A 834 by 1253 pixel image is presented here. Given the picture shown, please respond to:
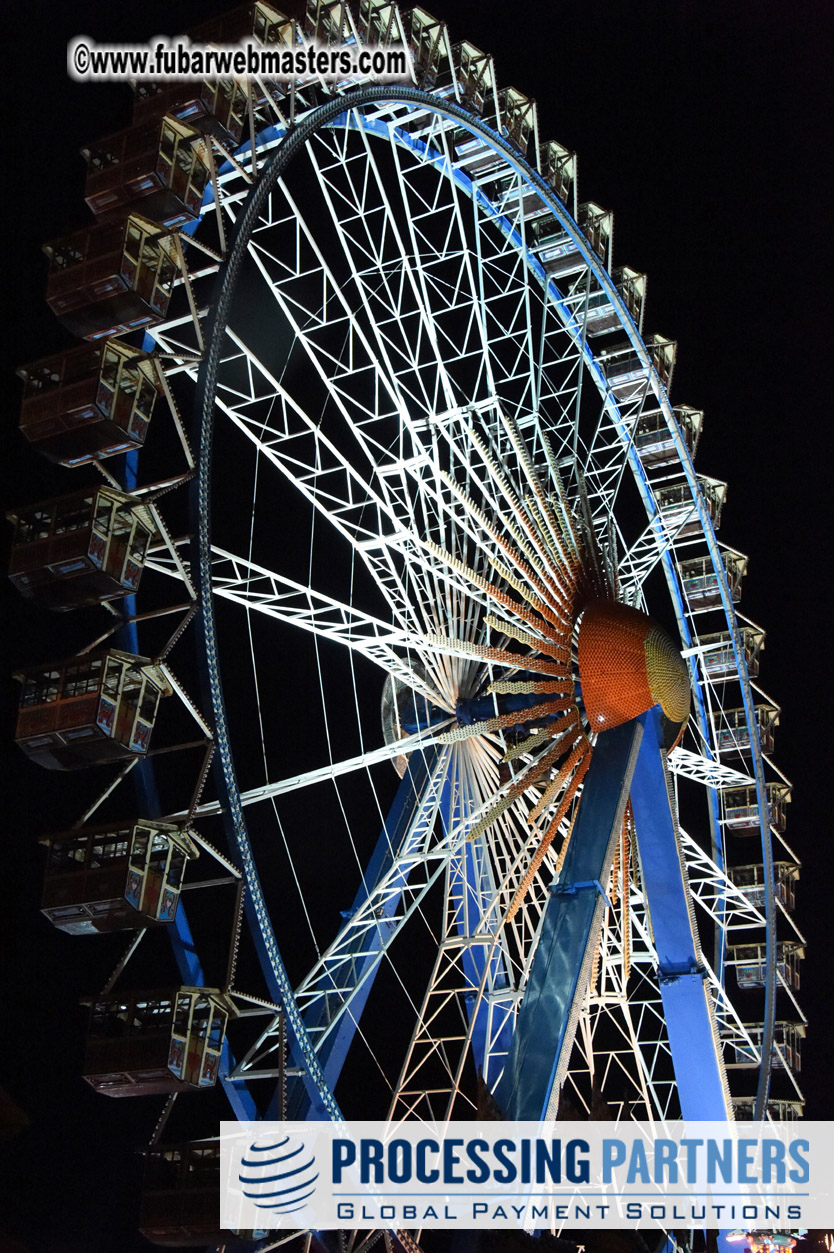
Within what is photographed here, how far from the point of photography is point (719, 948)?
22922 mm

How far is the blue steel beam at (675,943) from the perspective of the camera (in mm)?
15695

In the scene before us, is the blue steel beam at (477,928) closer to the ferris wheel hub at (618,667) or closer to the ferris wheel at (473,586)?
the ferris wheel at (473,586)

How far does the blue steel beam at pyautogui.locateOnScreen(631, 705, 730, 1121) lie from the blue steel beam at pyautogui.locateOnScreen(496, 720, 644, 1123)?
546mm

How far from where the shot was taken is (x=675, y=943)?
16.0m

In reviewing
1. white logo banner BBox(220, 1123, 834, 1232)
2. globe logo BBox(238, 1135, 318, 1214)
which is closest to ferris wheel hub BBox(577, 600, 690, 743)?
white logo banner BBox(220, 1123, 834, 1232)

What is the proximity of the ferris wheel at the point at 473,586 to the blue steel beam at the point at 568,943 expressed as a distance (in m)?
0.04

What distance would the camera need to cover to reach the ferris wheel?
43.8 feet

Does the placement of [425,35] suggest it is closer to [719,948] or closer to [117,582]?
[117,582]

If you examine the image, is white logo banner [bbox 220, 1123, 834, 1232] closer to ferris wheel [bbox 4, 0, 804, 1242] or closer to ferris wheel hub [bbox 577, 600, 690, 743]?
ferris wheel [bbox 4, 0, 804, 1242]

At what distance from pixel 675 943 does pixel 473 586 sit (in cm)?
508

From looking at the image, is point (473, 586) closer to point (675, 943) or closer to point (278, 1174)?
point (675, 943)

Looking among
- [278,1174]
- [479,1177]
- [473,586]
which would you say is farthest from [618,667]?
[278,1174]

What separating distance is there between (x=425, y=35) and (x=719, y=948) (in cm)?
1473

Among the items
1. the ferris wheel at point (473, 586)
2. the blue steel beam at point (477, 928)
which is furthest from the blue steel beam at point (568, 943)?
the blue steel beam at point (477, 928)
